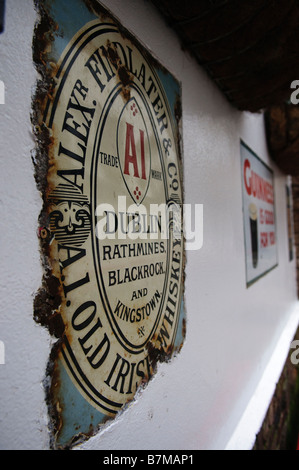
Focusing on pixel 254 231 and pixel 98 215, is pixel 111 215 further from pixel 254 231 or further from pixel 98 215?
pixel 254 231

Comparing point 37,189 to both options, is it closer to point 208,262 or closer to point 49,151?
point 49,151

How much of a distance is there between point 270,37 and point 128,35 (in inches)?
22.8

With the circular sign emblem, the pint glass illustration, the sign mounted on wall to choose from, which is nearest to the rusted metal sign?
the circular sign emblem

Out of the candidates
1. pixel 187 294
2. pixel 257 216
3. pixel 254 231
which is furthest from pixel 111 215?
pixel 257 216

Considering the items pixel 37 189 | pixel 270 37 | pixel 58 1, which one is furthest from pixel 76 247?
pixel 270 37

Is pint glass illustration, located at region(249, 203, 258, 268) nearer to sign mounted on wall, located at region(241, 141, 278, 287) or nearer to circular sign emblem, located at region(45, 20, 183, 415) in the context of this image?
sign mounted on wall, located at region(241, 141, 278, 287)

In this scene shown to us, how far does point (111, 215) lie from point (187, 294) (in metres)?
0.42

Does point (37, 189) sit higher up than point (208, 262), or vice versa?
point (37, 189)

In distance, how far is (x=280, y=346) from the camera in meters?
2.54

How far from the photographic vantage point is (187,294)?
0.97m

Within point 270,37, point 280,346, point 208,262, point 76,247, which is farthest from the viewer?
point 280,346

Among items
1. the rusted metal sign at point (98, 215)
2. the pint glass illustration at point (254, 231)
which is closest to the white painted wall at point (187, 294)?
the rusted metal sign at point (98, 215)

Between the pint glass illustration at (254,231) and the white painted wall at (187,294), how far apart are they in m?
0.16

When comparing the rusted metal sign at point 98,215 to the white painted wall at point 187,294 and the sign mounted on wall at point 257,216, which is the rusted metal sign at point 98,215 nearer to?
the white painted wall at point 187,294
